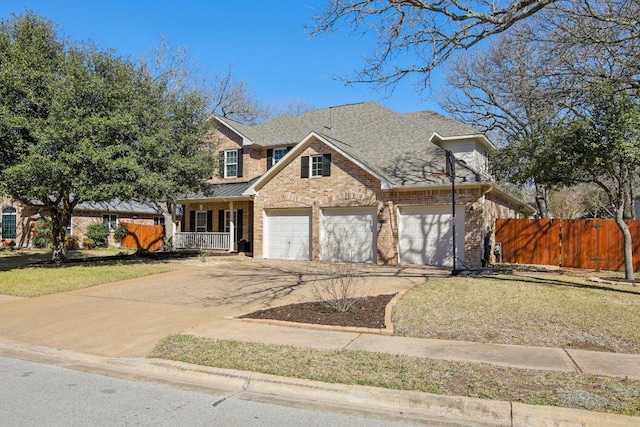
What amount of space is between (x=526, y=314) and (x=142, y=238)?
2910 centimetres

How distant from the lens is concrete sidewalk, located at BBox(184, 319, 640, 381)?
6.23 m

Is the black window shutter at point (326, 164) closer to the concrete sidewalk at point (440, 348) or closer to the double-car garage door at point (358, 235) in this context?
the double-car garage door at point (358, 235)

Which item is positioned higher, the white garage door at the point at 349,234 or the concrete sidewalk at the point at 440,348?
the white garage door at the point at 349,234

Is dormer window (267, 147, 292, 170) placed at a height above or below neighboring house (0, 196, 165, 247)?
above

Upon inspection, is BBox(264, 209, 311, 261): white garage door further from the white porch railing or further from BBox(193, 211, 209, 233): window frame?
BBox(193, 211, 209, 233): window frame

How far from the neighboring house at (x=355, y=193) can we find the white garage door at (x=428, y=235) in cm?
4

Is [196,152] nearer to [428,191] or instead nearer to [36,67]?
[36,67]

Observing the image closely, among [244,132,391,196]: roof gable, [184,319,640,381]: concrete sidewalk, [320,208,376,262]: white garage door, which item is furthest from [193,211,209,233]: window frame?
[184,319,640,381]: concrete sidewalk

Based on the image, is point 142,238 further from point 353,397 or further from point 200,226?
point 353,397

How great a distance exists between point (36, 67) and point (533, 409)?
17738mm

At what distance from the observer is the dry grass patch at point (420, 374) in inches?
198

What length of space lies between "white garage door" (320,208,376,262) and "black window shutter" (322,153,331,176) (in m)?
1.61

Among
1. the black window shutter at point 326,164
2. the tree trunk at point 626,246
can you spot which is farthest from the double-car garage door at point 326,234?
the tree trunk at point 626,246

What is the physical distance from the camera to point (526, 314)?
911 centimetres
